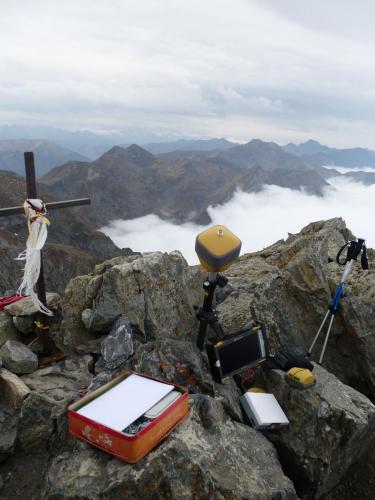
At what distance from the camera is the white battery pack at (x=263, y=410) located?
7961 mm

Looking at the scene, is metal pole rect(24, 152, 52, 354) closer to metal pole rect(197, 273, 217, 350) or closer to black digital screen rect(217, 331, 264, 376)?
metal pole rect(197, 273, 217, 350)

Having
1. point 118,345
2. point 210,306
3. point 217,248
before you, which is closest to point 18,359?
point 118,345

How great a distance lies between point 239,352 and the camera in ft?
28.9

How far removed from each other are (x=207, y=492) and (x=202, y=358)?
314 centimetres

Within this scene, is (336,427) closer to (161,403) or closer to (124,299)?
(161,403)

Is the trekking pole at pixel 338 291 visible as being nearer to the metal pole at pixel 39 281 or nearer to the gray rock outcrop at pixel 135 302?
the gray rock outcrop at pixel 135 302

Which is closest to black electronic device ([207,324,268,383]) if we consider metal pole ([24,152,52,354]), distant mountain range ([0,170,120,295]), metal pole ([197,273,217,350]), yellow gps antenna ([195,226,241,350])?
metal pole ([197,273,217,350])

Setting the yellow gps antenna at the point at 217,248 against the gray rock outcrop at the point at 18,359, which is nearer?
the yellow gps antenna at the point at 217,248

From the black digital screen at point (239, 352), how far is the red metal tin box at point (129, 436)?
6.78 feet

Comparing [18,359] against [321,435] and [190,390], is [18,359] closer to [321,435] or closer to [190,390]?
[190,390]

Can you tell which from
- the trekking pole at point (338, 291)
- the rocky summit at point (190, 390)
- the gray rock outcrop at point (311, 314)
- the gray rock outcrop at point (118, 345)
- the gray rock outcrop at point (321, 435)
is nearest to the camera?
the rocky summit at point (190, 390)

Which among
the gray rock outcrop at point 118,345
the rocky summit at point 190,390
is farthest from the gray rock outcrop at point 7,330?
the gray rock outcrop at point 118,345

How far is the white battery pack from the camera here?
7961 mm

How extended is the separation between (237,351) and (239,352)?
66mm
